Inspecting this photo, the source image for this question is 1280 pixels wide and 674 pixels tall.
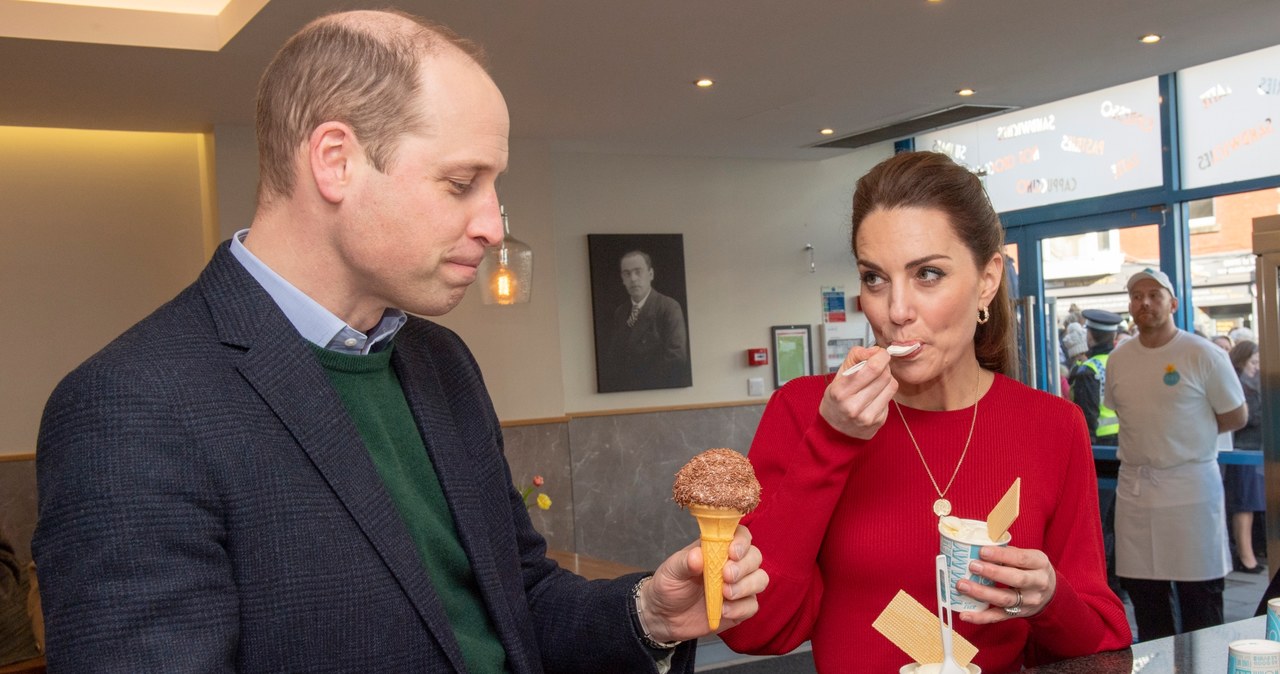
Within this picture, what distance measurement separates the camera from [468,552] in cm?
129

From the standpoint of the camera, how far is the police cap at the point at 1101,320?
6316mm

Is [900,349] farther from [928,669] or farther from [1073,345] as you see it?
[1073,345]

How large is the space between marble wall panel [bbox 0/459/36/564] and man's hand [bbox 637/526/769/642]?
483cm

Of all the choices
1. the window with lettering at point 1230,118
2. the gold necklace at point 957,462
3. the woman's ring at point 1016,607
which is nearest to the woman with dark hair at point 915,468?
the gold necklace at point 957,462

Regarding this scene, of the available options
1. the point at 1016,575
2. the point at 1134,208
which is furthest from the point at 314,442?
the point at 1134,208

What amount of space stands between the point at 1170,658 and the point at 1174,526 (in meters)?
3.44

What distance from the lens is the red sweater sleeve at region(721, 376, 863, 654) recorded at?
1.66 m

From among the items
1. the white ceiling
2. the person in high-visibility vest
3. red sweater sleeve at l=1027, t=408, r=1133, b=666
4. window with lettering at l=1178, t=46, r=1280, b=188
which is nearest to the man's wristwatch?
red sweater sleeve at l=1027, t=408, r=1133, b=666

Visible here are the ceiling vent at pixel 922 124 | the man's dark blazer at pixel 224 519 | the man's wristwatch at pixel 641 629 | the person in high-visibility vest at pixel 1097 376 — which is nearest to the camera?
the man's dark blazer at pixel 224 519

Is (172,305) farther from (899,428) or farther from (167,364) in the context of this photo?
(899,428)

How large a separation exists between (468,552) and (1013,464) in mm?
985

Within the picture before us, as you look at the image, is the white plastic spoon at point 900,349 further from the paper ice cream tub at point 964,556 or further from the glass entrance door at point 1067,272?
the glass entrance door at point 1067,272

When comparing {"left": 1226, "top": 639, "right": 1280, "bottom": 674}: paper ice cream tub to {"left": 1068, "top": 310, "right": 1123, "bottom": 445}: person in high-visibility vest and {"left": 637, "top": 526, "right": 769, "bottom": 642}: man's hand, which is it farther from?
{"left": 1068, "top": 310, "right": 1123, "bottom": 445}: person in high-visibility vest

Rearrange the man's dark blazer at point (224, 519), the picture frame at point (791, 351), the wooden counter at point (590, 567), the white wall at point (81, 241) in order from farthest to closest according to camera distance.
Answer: the picture frame at point (791, 351)
the white wall at point (81, 241)
the wooden counter at point (590, 567)
the man's dark blazer at point (224, 519)
